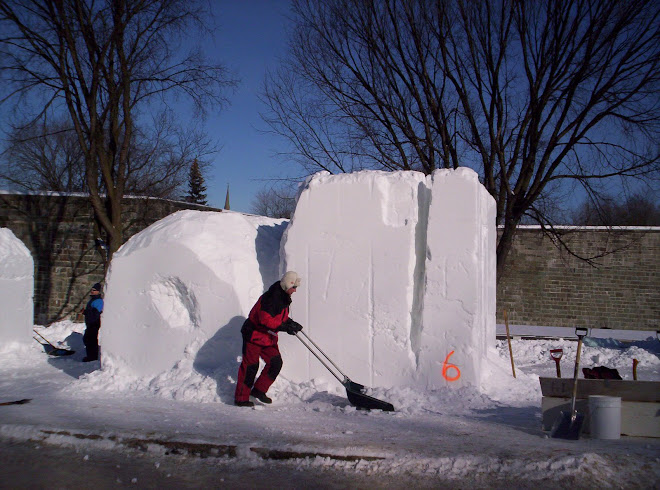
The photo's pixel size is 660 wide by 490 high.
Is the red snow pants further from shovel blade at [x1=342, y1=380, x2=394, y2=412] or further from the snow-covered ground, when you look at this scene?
shovel blade at [x1=342, y1=380, x2=394, y2=412]

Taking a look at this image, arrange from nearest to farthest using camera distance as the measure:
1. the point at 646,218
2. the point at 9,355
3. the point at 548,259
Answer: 1. the point at 9,355
2. the point at 548,259
3. the point at 646,218

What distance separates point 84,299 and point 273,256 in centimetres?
1229

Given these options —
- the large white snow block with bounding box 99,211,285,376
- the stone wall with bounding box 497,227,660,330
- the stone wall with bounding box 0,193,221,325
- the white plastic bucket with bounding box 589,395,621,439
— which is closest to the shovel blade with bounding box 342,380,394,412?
the large white snow block with bounding box 99,211,285,376

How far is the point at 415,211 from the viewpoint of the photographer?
294 inches

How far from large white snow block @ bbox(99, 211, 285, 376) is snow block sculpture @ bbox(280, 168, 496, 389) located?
0.68 metres

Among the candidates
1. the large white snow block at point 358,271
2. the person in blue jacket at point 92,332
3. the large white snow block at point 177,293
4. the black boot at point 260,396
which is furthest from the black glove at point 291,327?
the person in blue jacket at point 92,332

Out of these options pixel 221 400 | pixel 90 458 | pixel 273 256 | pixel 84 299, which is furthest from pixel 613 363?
pixel 84 299

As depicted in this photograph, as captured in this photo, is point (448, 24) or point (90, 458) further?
point (448, 24)

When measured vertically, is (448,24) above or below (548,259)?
above

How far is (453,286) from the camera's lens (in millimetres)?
7184

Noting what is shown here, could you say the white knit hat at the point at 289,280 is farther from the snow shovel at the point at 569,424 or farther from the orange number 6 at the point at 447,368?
the snow shovel at the point at 569,424

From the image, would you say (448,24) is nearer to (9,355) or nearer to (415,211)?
(415,211)

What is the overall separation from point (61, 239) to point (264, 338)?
13.8 meters

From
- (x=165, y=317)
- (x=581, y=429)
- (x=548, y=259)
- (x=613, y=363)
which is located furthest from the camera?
(x=548, y=259)
